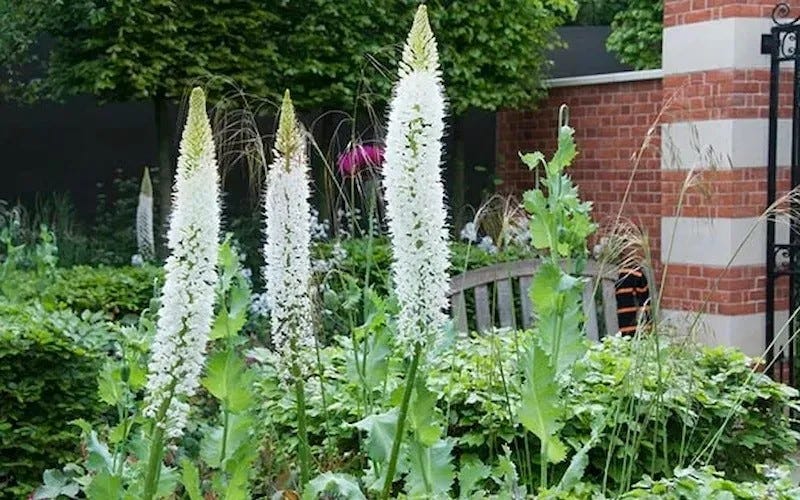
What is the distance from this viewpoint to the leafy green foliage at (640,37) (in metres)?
13.7

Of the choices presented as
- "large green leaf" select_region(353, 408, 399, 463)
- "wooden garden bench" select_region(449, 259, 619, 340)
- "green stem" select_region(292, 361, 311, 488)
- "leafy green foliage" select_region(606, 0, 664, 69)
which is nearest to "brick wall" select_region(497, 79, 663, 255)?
"wooden garden bench" select_region(449, 259, 619, 340)

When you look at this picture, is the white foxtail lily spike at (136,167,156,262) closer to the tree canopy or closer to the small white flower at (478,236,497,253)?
the tree canopy

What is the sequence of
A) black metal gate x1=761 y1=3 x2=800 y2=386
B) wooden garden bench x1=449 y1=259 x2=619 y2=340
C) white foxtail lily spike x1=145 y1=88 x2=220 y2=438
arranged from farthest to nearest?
black metal gate x1=761 y1=3 x2=800 y2=386
wooden garden bench x1=449 y1=259 x2=619 y2=340
white foxtail lily spike x1=145 y1=88 x2=220 y2=438

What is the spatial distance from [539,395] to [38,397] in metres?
2.53

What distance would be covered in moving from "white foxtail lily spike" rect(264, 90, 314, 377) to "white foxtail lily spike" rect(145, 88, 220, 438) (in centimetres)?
37

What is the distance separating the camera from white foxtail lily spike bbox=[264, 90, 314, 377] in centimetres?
258

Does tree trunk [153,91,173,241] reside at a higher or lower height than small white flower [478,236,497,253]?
higher

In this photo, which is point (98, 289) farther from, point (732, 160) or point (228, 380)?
point (228, 380)

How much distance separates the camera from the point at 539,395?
2639mm

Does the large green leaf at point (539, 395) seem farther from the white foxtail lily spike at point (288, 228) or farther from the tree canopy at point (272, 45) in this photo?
the tree canopy at point (272, 45)

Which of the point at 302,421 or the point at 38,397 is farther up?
the point at 302,421

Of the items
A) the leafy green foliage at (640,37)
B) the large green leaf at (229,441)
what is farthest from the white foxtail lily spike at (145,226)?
the leafy green foliage at (640,37)

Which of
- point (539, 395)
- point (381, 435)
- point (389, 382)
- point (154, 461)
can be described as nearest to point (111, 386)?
point (154, 461)

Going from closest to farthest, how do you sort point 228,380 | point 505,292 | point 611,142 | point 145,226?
1. point 228,380
2. point 505,292
3. point 145,226
4. point 611,142
